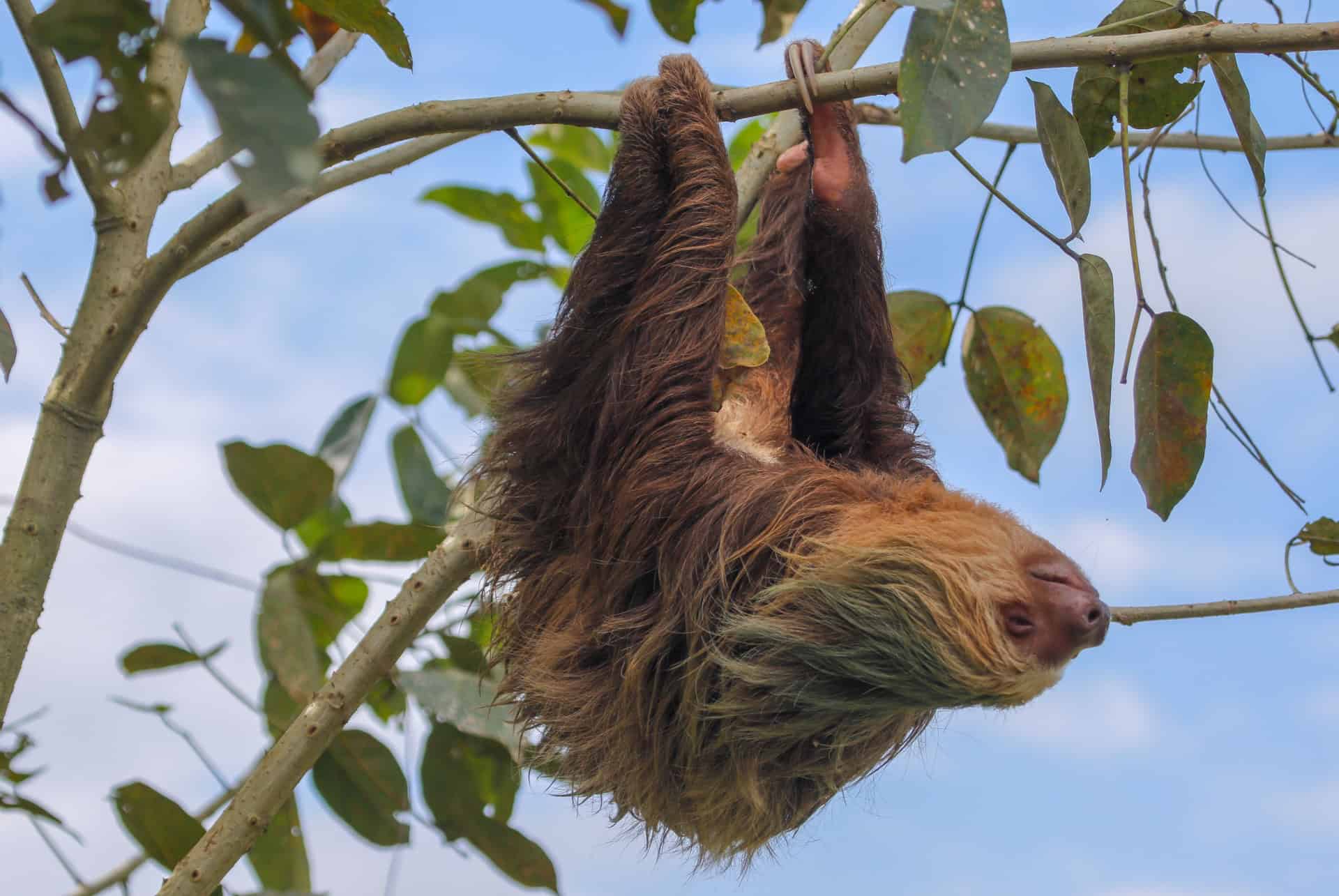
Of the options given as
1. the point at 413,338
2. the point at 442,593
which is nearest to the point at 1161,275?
the point at 442,593

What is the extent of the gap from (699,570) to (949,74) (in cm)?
181

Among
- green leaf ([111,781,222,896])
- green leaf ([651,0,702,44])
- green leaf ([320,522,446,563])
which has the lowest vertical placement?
green leaf ([111,781,222,896])

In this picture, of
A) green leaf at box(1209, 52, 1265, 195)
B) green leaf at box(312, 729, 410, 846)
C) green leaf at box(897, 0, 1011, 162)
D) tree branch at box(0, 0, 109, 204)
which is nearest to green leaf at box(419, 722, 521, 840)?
green leaf at box(312, 729, 410, 846)

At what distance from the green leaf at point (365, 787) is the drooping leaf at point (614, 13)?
289cm

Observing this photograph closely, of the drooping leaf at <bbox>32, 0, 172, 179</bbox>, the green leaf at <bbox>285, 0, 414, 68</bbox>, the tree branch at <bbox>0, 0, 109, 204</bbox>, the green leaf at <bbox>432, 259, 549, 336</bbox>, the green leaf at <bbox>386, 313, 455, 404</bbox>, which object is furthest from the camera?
the green leaf at <bbox>432, 259, 549, 336</bbox>

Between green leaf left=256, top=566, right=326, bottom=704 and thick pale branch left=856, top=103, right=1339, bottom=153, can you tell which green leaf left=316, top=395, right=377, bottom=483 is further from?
thick pale branch left=856, top=103, right=1339, bottom=153

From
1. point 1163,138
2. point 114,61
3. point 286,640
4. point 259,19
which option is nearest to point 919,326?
point 1163,138

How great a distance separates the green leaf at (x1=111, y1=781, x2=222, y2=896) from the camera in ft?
13.5

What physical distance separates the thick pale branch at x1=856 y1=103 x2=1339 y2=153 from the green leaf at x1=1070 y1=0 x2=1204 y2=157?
Answer: 114 centimetres

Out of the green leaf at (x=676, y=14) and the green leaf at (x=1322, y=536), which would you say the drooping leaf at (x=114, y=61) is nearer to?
the green leaf at (x=676, y=14)

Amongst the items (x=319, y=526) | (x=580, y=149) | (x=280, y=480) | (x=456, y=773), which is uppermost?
(x=580, y=149)

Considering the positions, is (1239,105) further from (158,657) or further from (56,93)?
(158,657)

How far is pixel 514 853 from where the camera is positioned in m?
4.76

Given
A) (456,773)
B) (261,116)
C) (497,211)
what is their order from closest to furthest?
(261,116)
(456,773)
(497,211)
